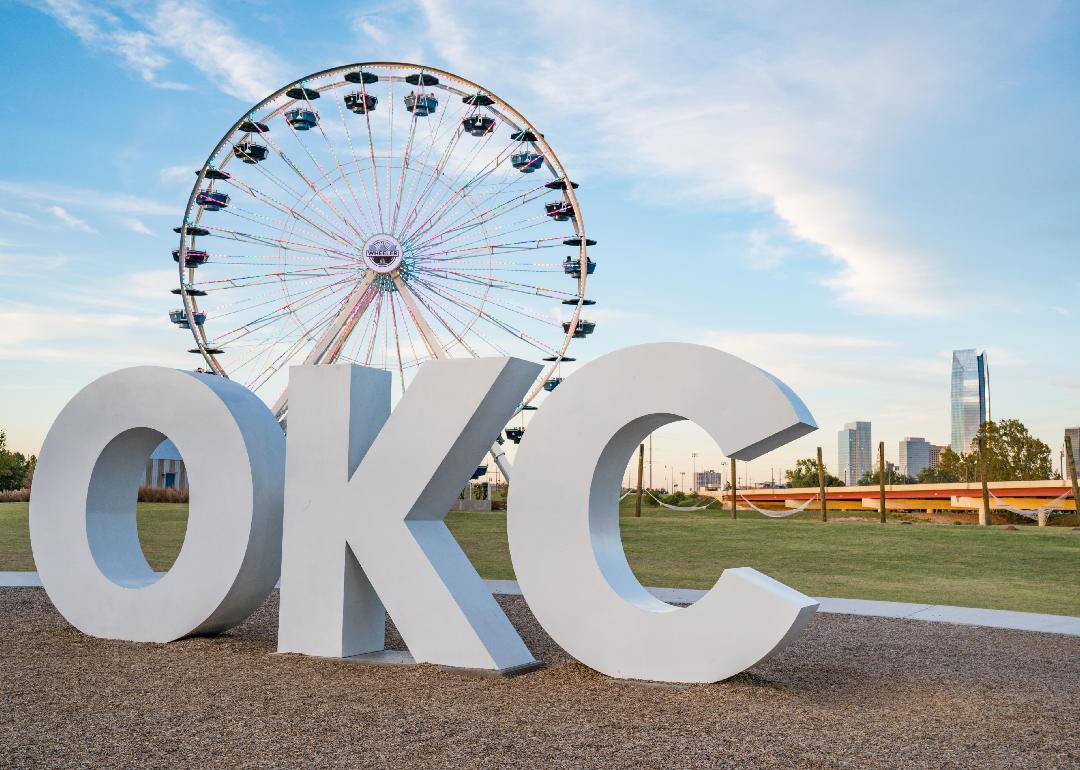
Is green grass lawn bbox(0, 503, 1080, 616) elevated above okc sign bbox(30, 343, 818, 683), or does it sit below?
below

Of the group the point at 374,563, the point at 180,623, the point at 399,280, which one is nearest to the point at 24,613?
the point at 180,623

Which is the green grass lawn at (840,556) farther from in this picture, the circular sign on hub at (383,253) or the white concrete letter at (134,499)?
the white concrete letter at (134,499)

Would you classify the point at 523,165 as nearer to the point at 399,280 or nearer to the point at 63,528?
the point at 399,280

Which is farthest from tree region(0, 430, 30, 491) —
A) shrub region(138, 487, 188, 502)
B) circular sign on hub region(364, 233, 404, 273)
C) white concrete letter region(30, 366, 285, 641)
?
white concrete letter region(30, 366, 285, 641)

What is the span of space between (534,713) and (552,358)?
60.0 feet

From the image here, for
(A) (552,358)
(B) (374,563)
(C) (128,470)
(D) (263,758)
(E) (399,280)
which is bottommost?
(D) (263,758)

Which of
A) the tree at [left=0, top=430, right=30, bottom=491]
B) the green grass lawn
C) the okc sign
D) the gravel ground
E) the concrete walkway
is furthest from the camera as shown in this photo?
the tree at [left=0, top=430, right=30, bottom=491]

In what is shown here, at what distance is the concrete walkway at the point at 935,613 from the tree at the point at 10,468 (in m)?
47.8

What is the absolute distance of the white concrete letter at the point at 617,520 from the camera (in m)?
5.95

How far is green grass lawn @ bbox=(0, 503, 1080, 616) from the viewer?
42.0 feet

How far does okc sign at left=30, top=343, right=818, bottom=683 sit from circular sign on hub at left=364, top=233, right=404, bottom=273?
14.8m

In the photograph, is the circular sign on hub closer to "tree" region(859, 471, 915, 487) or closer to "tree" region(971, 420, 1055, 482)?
"tree" region(971, 420, 1055, 482)

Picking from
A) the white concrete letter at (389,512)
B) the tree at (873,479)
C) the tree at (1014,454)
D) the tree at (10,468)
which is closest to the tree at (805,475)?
the tree at (873,479)

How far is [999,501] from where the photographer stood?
4612cm
